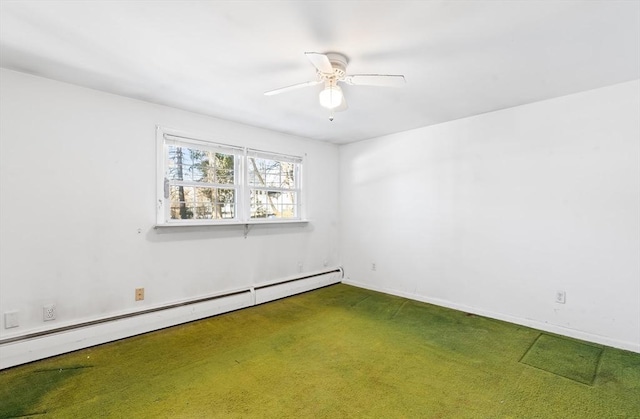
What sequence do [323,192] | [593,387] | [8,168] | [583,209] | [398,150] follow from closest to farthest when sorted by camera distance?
[593,387]
[8,168]
[583,209]
[398,150]
[323,192]

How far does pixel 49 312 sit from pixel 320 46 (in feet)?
9.98

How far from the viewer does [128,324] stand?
2838 millimetres

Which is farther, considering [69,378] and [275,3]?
[69,378]

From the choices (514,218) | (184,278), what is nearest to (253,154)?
(184,278)

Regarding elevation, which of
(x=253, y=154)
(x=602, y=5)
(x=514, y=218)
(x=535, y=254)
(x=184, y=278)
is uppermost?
(x=602, y=5)

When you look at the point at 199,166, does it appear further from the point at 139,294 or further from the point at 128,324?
the point at 128,324

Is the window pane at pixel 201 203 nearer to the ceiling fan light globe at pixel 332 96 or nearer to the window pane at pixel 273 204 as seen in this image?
the window pane at pixel 273 204

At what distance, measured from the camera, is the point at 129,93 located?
2.84 meters

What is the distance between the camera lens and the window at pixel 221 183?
10.7 ft

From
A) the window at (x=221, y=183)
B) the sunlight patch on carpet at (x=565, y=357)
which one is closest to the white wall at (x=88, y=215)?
the window at (x=221, y=183)

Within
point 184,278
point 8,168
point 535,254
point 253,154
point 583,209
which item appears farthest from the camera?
point 253,154

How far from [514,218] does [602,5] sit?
82.3 inches

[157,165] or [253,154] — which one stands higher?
[253,154]

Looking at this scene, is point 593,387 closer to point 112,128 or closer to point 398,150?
point 398,150
